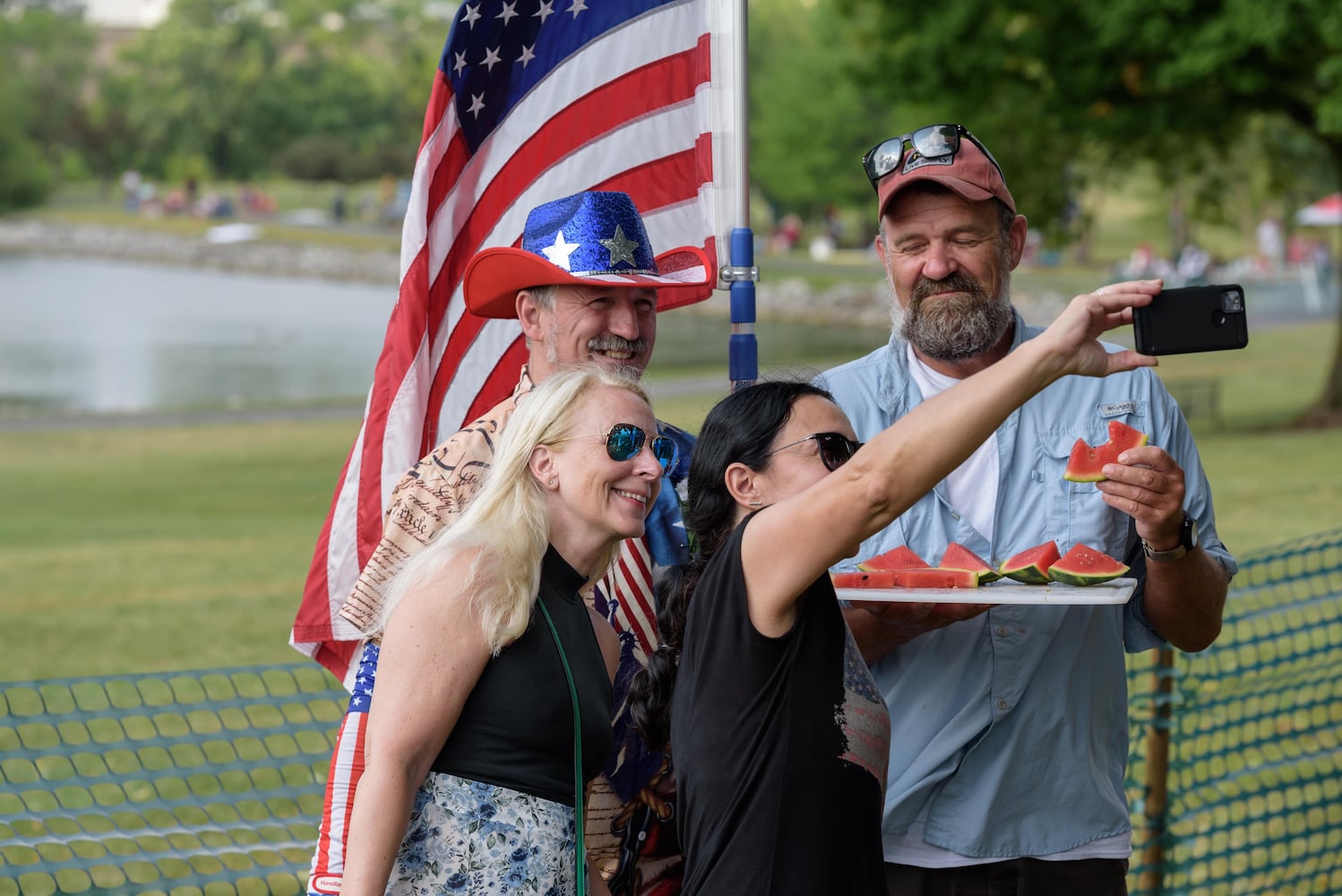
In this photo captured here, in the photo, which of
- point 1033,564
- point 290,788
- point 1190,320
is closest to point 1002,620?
point 1033,564

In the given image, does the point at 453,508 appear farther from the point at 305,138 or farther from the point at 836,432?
the point at 305,138

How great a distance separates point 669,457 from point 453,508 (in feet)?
1.75

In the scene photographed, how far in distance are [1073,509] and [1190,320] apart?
905 millimetres

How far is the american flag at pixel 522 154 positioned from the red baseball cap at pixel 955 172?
2.58 ft

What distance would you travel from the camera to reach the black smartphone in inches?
104

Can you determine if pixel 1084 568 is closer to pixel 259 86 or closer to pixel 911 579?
pixel 911 579

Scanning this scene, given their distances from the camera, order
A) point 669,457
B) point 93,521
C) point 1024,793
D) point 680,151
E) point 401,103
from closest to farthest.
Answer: point 669,457 < point 1024,793 < point 680,151 < point 93,521 < point 401,103

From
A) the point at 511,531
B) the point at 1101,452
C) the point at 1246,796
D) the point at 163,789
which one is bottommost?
the point at 163,789

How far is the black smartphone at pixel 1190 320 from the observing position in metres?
2.63

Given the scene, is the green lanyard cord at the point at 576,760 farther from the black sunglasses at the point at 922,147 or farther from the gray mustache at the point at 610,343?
the black sunglasses at the point at 922,147

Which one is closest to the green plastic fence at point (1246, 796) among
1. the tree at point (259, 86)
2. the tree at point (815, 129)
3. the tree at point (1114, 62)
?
the tree at point (1114, 62)

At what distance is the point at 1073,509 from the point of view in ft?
11.4

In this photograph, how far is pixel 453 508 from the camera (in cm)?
338

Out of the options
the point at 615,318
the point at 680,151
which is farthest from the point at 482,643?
the point at 680,151
